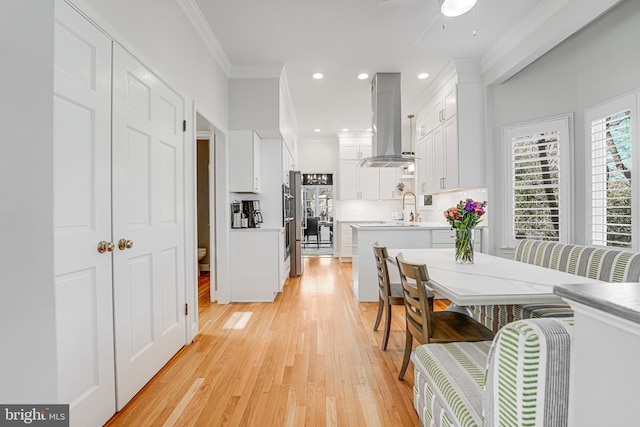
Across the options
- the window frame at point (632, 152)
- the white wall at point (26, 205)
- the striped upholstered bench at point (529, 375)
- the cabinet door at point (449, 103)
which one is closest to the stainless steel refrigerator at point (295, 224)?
the cabinet door at point (449, 103)

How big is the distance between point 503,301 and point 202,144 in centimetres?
566

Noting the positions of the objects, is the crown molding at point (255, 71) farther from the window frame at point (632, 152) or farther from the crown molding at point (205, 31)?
the window frame at point (632, 152)

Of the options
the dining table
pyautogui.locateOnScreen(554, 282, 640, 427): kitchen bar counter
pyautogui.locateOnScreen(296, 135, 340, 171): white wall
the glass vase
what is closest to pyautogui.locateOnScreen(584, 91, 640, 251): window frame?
the dining table

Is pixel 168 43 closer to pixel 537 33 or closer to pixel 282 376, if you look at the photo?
pixel 282 376

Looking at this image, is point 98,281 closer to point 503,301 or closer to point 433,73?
point 503,301

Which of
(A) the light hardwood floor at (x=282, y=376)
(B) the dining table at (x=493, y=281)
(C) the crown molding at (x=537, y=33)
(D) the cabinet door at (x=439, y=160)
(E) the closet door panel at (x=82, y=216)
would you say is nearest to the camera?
(E) the closet door panel at (x=82, y=216)

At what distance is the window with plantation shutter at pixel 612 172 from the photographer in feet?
8.59

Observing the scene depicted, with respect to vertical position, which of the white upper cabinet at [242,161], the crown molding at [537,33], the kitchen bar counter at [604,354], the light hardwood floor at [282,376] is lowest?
the light hardwood floor at [282,376]

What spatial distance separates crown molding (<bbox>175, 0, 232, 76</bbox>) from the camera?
2637 millimetres

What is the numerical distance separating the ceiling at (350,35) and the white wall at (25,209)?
6.61 feet

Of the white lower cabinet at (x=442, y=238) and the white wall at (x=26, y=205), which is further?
the white lower cabinet at (x=442, y=238)

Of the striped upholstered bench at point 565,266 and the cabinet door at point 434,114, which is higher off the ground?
the cabinet door at point 434,114

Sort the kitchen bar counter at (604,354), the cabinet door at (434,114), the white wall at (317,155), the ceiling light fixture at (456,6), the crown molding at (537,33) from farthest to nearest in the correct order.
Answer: the white wall at (317,155) < the cabinet door at (434,114) < the crown molding at (537,33) < the ceiling light fixture at (456,6) < the kitchen bar counter at (604,354)

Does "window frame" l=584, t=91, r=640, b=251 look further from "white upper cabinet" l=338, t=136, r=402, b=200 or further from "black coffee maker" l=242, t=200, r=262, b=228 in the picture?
"white upper cabinet" l=338, t=136, r=402, b=200
